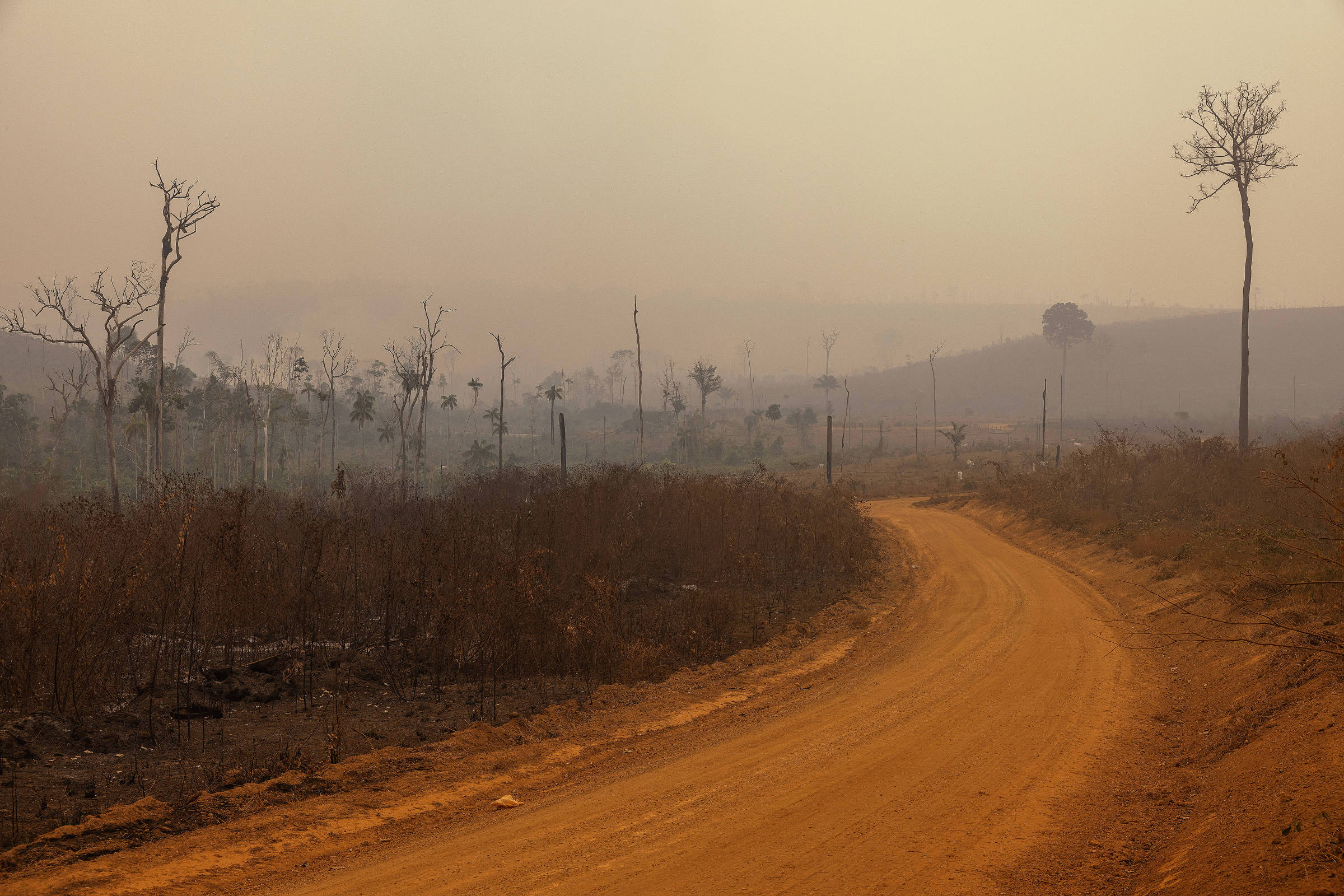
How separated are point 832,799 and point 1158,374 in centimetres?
17874

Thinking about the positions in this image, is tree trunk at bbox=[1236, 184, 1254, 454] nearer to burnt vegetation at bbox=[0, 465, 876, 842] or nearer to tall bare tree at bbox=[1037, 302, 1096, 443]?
burnt vegetation at bbox=[0, 465, 876, 842]

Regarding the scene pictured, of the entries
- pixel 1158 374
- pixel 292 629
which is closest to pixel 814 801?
pixel 292 629

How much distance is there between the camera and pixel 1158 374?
6029 inches

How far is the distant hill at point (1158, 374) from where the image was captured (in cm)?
13538

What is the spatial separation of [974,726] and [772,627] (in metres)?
5.88

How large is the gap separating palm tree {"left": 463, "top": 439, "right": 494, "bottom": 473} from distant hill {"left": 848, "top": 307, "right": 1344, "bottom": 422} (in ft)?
288

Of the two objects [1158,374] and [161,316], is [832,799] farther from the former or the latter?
[1158,374]

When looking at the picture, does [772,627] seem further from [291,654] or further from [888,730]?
[291,654]

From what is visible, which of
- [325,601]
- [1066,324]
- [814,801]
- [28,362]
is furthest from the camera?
[28,362]

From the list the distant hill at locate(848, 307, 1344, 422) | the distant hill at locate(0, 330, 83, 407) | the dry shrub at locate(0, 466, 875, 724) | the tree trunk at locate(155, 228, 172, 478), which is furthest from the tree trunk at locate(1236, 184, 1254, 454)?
the distant hill at locate(0, 330, 83, 407)

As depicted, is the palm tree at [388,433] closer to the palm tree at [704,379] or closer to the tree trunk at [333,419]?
the tree trunk at [333,419]

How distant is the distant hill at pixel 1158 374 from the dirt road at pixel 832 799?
127 metres

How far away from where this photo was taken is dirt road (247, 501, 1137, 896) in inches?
200

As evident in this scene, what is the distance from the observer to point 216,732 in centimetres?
785
